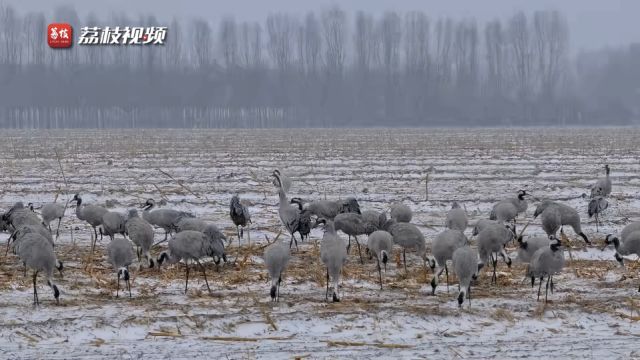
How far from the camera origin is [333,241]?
1030 cm

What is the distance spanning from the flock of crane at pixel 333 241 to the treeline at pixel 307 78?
293 ft

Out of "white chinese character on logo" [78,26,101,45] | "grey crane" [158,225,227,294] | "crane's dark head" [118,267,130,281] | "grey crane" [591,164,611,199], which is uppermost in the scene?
"white chinese character on logo" [78,26,101,45]

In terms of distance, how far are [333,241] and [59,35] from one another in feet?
341

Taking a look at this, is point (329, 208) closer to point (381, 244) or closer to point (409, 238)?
point (409, 238)

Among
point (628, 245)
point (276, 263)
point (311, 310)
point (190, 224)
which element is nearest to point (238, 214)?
point (190, 224)

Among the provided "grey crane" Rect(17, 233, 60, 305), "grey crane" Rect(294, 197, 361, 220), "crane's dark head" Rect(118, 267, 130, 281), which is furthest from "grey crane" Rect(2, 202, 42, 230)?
"grey crane" Rect(294, 197, 361, 220)

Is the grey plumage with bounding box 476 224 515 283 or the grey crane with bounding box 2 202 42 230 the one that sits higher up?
the grey crane with bounding box 2 202 42 230

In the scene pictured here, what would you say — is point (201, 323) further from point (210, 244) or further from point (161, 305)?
point (210, 244)

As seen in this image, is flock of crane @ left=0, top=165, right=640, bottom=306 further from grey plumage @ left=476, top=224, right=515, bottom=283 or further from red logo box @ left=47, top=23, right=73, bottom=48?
red logo box @ left=47, top=23, right=73, bottom=48

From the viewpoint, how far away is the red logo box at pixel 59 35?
105 m

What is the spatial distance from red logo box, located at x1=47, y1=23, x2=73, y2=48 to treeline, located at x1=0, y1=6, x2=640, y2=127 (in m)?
4.32

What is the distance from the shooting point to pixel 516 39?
117750mm

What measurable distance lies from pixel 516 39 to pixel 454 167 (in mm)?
95796

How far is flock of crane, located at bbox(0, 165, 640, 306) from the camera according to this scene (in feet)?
31.6
